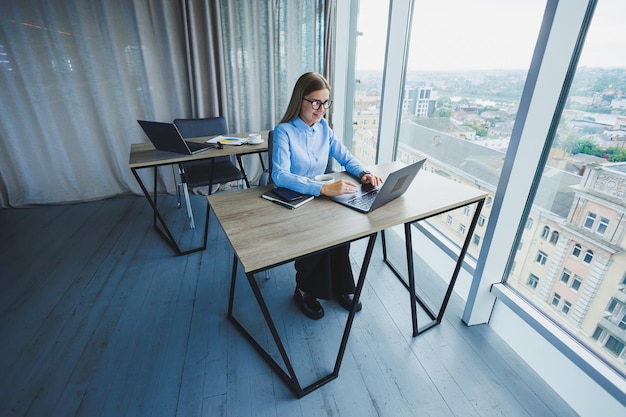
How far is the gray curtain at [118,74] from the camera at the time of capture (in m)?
2.69

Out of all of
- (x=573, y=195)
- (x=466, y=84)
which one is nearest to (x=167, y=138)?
(x=466, y=84)

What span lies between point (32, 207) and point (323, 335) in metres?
3.41

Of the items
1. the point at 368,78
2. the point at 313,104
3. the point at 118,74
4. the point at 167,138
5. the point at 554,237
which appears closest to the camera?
the point at 554,237

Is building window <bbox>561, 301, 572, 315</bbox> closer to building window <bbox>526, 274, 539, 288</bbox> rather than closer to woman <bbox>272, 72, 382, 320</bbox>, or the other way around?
building window <bbox>526, 274, 539, 288</bbox>

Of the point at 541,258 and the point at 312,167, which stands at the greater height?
the point at 312,167

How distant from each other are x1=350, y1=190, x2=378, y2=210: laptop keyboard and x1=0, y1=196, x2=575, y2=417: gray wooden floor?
0.78m

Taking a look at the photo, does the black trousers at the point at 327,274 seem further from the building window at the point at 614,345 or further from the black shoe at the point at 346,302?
the building window at the point at 614,345

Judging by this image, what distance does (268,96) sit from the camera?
337 centimetres

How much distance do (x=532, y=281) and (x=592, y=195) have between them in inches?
21.1

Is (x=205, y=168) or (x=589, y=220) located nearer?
(x=589, y=220)

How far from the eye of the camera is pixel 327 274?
5.08 ft

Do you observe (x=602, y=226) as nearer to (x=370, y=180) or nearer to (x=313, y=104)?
(x=370, y=180)

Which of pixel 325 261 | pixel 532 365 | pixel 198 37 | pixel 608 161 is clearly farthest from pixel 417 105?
pixel 198 37

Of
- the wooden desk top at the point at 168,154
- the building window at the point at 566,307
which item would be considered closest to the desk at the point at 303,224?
the building window at the point at 566,307
